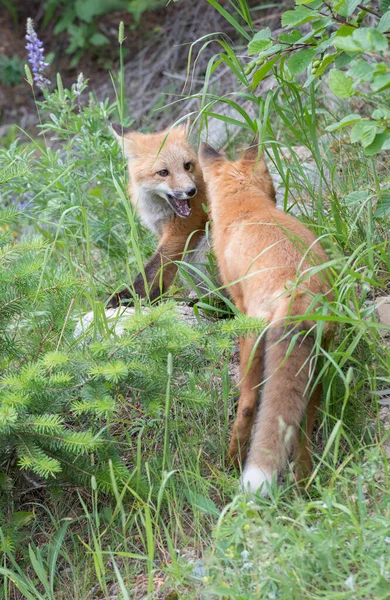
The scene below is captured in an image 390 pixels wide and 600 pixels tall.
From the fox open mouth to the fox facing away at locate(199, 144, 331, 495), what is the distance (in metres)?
1.06

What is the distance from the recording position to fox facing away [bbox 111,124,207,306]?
4684 millimetres

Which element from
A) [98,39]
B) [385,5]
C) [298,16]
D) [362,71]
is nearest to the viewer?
[362,71]

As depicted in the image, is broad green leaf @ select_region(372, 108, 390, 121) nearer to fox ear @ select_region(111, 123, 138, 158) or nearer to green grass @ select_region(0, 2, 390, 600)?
green grass @ select_region(0, 2, 390, 600)

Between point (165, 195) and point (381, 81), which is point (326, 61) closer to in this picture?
point (381, 81)

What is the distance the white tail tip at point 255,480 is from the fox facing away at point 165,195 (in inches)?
79.5

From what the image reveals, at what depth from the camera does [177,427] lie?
3.19 m

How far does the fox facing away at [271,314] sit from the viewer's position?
8.93 feet

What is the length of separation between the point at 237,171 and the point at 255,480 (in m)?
1.69

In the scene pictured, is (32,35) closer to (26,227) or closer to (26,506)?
(26,227)

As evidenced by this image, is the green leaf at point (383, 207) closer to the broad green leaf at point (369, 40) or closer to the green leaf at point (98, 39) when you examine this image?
the broad green leaf at point (369, 40)

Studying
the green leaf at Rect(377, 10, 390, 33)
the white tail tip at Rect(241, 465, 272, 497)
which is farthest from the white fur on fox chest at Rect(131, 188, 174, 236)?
the white tail tip at Rect(241, 465, 272, 497)

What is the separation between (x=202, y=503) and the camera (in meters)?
2.90

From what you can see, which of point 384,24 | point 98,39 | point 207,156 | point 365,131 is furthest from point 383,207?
point 98,39

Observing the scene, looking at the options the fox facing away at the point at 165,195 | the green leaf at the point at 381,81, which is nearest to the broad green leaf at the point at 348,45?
the green leaf at the point at 381,81
